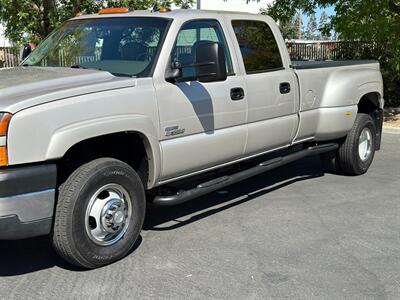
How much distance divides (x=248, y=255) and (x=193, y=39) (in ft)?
6.35

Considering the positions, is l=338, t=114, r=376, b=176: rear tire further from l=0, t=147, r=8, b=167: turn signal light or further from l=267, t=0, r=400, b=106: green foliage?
l=0, t=147, r=8, b=167: turn signal light

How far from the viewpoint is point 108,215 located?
421 cm

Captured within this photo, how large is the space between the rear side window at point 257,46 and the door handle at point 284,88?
0.62 ft

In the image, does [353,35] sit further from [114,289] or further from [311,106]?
[114,289]

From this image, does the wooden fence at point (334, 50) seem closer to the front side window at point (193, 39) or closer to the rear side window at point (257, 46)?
the rear side window at point (257, 46)

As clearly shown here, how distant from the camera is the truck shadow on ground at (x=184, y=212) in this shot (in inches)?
173

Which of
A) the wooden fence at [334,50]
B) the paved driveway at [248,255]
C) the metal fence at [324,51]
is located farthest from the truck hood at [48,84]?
the metal fence at [324,51]

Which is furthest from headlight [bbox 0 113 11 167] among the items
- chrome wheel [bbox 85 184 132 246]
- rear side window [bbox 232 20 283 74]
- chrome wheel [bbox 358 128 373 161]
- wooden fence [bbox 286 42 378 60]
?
wooden fence [bbox 286 42 378 60]

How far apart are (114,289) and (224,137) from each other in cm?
178

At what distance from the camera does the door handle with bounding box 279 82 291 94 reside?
19.0 feet

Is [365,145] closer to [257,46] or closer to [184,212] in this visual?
[257,46]

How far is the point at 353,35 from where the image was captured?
10.7 meters

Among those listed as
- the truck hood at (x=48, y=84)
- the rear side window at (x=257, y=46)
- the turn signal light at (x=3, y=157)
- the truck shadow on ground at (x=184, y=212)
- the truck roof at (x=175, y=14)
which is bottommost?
the truck shadow on ground at (x=184, y=212)

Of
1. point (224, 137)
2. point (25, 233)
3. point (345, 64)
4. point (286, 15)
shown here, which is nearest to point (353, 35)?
point (286, 15)
